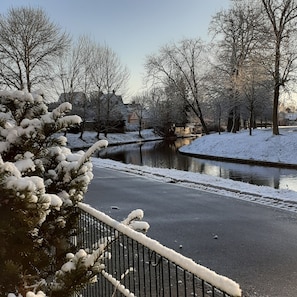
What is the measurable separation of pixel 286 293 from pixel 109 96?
61770 millimetres

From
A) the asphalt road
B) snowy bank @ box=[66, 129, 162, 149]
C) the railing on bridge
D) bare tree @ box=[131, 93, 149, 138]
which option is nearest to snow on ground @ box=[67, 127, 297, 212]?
snowy bank @ box=[66, 129, 162, 149]

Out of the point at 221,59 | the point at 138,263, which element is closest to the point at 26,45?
the point at 221,59

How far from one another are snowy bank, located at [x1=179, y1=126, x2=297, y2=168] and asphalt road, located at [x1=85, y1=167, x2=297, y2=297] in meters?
15.8

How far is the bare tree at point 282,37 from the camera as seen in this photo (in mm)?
33469

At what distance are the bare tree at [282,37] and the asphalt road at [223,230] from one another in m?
22.2

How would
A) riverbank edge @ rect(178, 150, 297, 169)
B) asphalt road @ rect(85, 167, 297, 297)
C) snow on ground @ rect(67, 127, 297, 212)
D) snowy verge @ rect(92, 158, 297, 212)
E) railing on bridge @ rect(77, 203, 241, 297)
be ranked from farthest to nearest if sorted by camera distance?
riverbank edge @ rect(178, 150, 297, 169) < snow on ground @ rect(67, 127, 297, 212) < snowy verge @ rect(92, 158, 297, 212) < asphalt road @ rect(85, 167, 297, 297) < railing on bridge @ rect(77, 203, 241, 297)

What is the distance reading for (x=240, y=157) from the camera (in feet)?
104

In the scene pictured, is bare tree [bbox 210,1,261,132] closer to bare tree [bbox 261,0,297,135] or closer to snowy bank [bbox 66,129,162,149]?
bare tree [bbox 261,0,297,135]

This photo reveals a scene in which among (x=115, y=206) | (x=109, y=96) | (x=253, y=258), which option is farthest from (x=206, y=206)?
(x=109, y=96)

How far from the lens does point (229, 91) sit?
47.0m

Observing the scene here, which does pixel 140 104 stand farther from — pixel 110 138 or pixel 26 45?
pixel 26 45

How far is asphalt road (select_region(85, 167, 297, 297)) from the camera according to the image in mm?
6223

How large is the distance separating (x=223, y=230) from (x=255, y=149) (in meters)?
24.2

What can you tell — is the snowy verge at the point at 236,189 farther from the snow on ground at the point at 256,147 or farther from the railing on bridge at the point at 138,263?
the snow on ground at the point at 256,147
